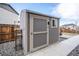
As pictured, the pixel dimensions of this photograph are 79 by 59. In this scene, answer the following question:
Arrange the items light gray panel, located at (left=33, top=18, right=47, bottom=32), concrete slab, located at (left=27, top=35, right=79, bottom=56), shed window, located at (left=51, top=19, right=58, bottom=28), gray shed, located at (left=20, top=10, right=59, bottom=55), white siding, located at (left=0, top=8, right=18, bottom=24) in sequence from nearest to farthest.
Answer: concrete slab, located at (left=27, top=35, right=79, bottom=56)
gray shed, located at (left=20, top=10, right=59, bottom=55)
light gray panel, located at (left=33, top=18, right=47, bottom=32)
white siding, located at (left=0, top=8, right=18, bottom=24)
shed window, located at (left=51, top=19, right=58, bottom=28)

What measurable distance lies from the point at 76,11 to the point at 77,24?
608 mm

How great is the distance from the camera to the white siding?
654 centimetres

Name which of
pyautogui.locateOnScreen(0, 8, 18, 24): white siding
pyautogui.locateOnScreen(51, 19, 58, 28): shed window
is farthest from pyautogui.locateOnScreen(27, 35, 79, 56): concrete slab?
pyautogui.locateOnScreen(0, 8, 18, 24): white siding

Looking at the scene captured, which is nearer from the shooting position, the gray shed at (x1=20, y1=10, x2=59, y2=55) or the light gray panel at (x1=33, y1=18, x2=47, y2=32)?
the gray shed at (x1=20, y1=10, x2=59, y2=55)

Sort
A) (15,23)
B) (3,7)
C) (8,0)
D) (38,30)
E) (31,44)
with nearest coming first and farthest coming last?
(8,0), (31,44), (38,30), (3,7), (15,23)

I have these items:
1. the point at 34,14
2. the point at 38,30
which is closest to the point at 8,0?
the point at 34,14

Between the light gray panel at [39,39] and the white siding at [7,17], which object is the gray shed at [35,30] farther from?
the white siding at [7,17]

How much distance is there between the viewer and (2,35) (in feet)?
22.1

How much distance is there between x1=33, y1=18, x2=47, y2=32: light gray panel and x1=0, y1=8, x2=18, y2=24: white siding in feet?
4.89

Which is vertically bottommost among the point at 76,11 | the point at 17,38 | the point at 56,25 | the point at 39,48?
the point at 39,48

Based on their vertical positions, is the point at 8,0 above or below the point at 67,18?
above

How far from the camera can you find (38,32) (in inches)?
218

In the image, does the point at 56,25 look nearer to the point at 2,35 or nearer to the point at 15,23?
the point at 15,23

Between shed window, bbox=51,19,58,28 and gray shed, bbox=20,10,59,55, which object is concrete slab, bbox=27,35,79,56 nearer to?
gray shed, bbox=20,10,59,55
